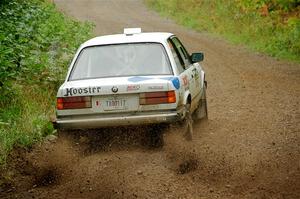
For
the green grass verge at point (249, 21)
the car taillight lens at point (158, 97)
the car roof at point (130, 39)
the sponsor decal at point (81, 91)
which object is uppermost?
the car roof at point (130, 39)

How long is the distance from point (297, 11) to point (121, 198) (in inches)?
721

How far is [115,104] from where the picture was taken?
7.41 metres

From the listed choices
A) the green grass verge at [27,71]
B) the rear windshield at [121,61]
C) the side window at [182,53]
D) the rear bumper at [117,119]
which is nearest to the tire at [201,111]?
the side window at [182,53]

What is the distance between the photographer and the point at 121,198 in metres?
5.98

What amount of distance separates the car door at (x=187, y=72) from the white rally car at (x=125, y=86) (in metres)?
0.03

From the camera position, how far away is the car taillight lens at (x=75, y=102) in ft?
24.4

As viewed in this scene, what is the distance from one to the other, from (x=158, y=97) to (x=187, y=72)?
1298 millimetres

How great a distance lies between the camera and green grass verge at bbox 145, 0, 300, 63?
1973 cm

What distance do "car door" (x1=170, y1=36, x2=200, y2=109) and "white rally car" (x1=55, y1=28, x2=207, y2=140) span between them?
0.03 metres

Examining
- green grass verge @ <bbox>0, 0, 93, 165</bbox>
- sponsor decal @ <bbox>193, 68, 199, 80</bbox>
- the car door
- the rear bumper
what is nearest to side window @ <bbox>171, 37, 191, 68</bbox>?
the car door

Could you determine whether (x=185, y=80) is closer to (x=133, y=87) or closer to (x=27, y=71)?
(x=133, y=87)

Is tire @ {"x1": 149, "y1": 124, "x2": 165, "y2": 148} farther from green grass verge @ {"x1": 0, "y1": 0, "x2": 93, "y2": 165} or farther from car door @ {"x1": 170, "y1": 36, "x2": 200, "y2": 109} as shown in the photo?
green grass verge @ {"x1": 0, "y1": 0, "x2": 93, "y2": 165}

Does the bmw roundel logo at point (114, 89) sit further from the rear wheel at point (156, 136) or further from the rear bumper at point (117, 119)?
the rear wheel at point (156, 136)

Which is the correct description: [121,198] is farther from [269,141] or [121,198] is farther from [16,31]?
[16,31]
